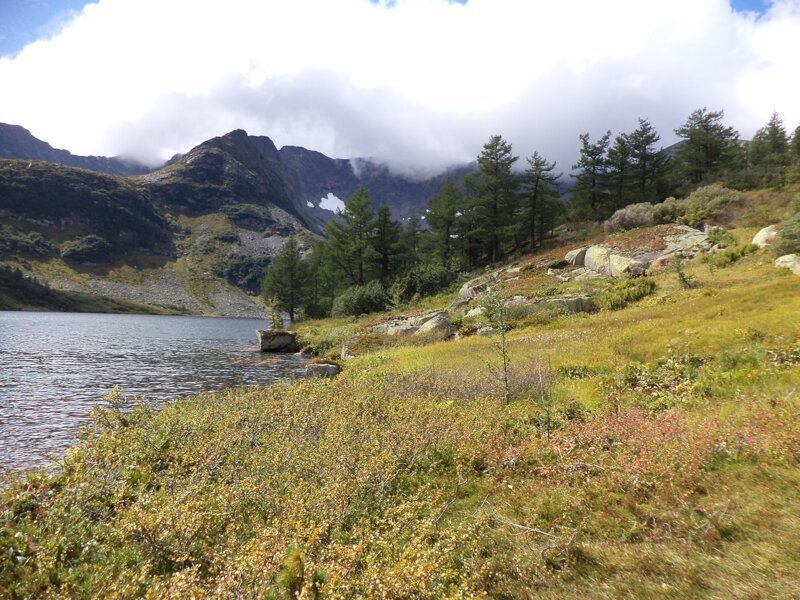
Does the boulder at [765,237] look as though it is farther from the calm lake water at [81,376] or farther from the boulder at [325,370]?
the calm lake water at [81,376]

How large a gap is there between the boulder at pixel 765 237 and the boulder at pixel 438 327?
66.8 ft

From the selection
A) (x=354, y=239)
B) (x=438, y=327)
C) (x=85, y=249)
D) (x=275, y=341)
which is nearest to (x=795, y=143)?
(x=354, y=239)

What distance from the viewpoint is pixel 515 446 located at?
856 centimetres

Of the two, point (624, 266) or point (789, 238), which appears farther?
point (624, 266)

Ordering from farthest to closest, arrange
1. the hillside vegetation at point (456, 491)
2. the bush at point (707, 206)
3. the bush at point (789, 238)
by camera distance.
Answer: the bush at point (707, 206) < the bush at point (789, 238) < the hillside vegetation at point (456, 491)

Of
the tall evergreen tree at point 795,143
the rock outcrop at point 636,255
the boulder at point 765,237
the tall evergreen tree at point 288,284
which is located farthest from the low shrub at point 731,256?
the tall evergreen tree at point 288,284

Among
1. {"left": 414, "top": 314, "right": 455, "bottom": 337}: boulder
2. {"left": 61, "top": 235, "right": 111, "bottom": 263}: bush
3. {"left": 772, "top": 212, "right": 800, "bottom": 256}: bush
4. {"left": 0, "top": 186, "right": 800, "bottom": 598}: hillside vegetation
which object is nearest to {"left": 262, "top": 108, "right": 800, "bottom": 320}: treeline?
{"left": 414, "top": 314, "right": 455, "bottom": 337}: boulder

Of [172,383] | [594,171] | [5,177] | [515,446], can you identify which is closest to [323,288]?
[594,171]

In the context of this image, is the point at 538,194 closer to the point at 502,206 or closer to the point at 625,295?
the point at 502,206

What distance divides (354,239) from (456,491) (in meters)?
54.6

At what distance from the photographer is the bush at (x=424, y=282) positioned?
49188 mm

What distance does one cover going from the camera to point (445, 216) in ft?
193

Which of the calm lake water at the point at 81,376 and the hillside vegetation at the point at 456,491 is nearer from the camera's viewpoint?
the hillside vegetation at the point at 456,491

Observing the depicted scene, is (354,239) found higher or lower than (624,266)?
higher
